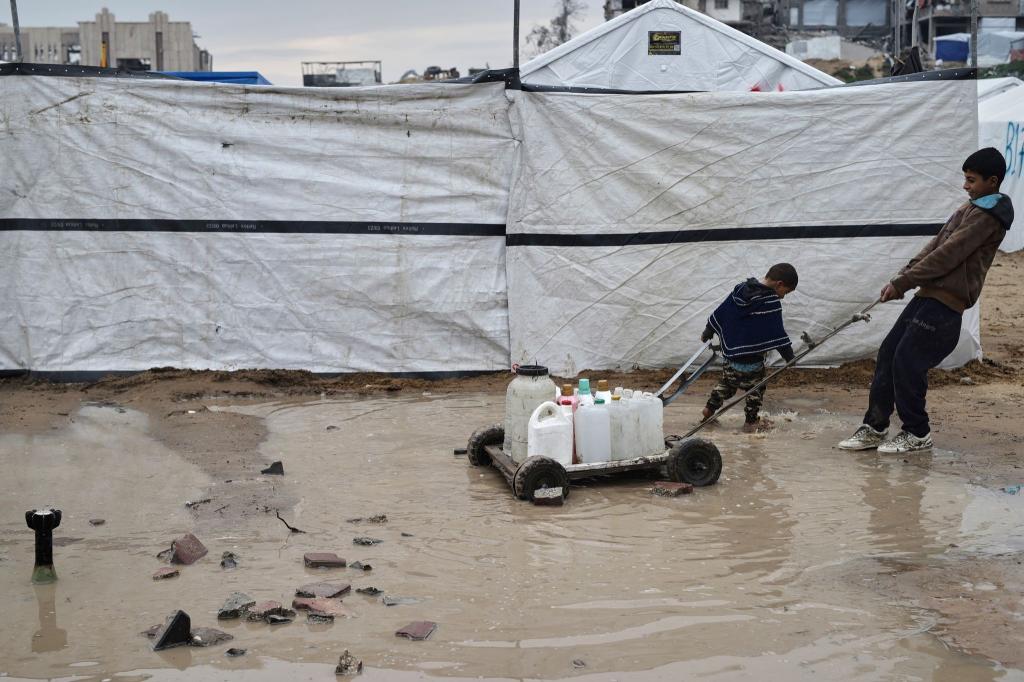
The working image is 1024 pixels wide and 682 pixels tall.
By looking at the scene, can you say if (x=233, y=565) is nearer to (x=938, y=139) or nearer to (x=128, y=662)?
(x=128, y=662)

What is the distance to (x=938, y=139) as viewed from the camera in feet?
28.0

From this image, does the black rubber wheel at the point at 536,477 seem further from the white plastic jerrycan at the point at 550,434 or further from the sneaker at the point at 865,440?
the sneaker at the point at 865,440


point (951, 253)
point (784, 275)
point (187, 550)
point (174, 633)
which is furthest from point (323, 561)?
point (951, 253)

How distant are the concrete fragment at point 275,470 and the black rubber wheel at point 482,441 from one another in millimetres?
1056

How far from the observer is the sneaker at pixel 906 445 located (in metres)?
6.41

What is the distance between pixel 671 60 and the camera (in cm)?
1000

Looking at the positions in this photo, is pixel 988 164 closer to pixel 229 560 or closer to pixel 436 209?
pixel 436 209

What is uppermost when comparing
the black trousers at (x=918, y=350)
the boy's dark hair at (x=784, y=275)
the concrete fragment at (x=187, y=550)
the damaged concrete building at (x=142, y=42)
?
the damaged concrete building at (x=142, y=42)

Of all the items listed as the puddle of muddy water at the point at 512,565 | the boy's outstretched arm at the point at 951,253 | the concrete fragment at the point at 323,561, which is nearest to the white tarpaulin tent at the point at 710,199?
the puddle of muddy water at the point at 512,565

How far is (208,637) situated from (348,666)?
56 cm

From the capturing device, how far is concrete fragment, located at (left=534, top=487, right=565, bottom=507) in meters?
5.32

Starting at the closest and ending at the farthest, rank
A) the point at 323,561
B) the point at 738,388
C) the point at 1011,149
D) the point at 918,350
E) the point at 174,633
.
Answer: the point at 174,633, the point at 323,561, the point at 918,350, the point at 738,388, the point at 1011,149

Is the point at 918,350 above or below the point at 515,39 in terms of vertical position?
below

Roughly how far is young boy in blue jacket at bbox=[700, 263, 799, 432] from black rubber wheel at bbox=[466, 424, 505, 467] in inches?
63.4
